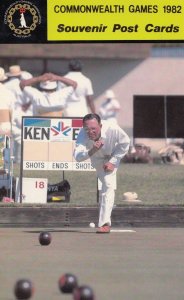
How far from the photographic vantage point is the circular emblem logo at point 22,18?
663 inches

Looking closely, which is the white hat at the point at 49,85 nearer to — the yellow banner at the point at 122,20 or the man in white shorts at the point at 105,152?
the yellow banner at the point at 122,20

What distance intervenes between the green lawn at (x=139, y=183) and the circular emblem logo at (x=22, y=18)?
2381mm

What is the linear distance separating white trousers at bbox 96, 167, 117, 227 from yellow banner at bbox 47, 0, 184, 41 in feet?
8.47

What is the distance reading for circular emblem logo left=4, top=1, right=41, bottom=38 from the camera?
1684 cm

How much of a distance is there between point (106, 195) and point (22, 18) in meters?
3.61

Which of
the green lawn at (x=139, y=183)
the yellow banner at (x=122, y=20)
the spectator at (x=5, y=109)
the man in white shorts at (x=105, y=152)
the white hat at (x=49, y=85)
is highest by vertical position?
the yellow banner at (x=122, y=20)

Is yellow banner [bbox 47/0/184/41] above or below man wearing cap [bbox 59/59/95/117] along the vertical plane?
above

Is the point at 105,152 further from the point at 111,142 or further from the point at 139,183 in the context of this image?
the point at 139,183

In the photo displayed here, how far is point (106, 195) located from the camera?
14.5 meters

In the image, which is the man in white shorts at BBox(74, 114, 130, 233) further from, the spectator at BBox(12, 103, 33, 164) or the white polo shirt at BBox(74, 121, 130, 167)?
the spectator at BBox(12, 103, 33, 164)

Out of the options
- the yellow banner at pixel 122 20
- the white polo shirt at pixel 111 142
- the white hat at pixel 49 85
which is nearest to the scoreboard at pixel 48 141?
the yellow banner at pixel 122 20

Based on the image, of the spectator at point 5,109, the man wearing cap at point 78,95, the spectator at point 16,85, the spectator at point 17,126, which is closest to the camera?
the spectator at point 5,109

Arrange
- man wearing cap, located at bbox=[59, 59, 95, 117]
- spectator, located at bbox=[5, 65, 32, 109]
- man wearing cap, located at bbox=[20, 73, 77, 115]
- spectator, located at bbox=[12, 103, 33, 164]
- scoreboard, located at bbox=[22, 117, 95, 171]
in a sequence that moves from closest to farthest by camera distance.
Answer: scoreboard, located at bbox=[22, 117, 95, 171] < man wearing cap, located at bbox=[20, 73, 77, 115] < spectator, located at bbox=[12, 103, 33, 164] < man wearing cap, located at bbox=[59, 59, 95, 117] < spectator, located at bbox=[5, 65, 32, 109]

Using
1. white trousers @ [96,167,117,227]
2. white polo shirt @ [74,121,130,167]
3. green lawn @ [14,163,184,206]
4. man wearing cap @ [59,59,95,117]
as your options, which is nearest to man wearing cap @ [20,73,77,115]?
man wearing cap @ [59,59,95,117]
